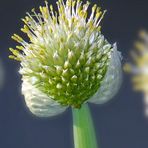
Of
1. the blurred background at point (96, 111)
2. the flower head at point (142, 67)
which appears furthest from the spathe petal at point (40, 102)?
the blurred background at point (96, 111)

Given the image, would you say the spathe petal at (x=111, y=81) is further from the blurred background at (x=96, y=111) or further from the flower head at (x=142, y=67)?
the blurred background at (x=96, y=111)

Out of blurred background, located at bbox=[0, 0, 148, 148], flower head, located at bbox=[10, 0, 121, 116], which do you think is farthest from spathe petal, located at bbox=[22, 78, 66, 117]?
blurred background, located at bbox=[0, 0, 148, 148]

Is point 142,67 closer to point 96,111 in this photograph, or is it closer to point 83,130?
point 83,130

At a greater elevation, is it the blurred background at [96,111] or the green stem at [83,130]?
the blurred background at [96,111]

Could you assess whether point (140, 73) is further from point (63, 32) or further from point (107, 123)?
point (107, 123)

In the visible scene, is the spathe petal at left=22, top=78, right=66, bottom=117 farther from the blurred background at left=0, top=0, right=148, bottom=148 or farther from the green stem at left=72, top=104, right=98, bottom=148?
the blurred background at left=0, top=0, right=148, bottom=148

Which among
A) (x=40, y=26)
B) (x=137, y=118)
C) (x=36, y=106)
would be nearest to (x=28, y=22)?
(x=40, y=26)
